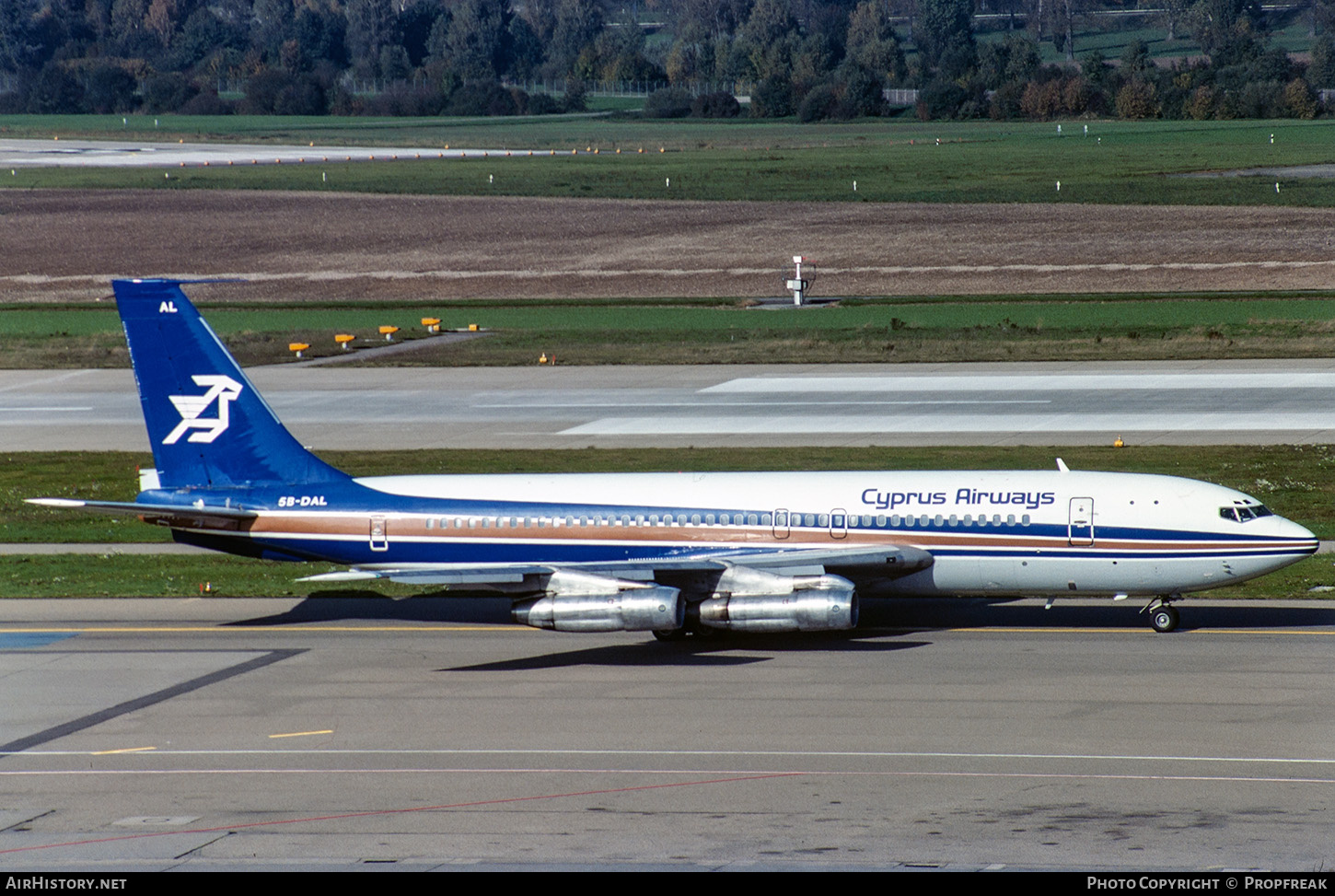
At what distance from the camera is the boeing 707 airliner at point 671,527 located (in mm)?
36656

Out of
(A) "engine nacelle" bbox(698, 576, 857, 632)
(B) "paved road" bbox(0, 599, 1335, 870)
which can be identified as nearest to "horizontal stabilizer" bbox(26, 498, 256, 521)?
(B) "paved road" bbox(0, 599, 1335, 870)

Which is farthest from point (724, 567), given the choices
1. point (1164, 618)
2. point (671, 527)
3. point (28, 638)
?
point (28, 638)

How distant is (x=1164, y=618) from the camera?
37.9 meters

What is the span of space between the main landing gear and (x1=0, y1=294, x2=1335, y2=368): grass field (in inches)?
1634

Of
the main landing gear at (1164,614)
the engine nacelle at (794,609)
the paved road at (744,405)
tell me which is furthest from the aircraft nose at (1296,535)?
the paved road at (744,405)

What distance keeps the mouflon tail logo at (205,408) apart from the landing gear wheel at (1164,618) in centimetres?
2171

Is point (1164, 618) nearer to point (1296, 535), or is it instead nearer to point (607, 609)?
point (1296, 535)

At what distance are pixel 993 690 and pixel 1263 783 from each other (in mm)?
6931

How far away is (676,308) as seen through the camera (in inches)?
3858

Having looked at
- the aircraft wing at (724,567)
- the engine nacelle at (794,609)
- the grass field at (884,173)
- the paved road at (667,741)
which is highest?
the grass field at (884,173)

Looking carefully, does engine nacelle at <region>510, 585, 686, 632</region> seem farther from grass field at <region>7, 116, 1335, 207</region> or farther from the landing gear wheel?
grass field at <region>7, 116, 1335, 207</region>

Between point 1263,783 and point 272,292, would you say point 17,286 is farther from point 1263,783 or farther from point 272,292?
point 1263,783

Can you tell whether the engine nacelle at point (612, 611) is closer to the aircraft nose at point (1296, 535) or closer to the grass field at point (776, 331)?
the aircraft nose at point (1296, 535)

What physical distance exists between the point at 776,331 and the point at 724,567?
51.7m
